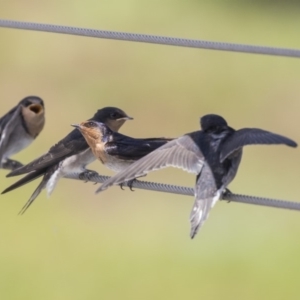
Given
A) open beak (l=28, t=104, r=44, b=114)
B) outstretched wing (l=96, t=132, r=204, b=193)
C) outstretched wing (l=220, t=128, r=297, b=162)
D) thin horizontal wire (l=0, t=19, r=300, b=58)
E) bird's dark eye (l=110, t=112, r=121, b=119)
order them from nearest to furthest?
thin horizontal wire (l=0, t=19, r=300, b=58) < outstretched wing (l=220, t=128, r=297, b=162) < outstretched wing (l=96, t=132, r=204, b=193) < bird's dark eye (l=110, t=112, r=121, b=119) < open beak (l=28, t=104, r=44, b=114)

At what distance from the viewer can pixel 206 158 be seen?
19.6 feet

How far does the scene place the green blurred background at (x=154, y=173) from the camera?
11414 mm

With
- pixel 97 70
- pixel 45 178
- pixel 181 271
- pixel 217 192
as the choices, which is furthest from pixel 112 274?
pixel 97 70

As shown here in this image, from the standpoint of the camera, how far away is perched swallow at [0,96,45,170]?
786 centimetres

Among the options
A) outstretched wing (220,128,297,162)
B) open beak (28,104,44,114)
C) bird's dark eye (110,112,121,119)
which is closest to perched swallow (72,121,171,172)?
bird's dark eye (110,112,121,119)

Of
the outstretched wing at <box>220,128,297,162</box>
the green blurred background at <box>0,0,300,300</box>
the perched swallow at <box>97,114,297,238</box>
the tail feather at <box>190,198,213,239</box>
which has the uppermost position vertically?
the outstretched wing at <box>220,128,297,162</box>

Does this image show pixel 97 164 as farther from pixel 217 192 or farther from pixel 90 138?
pixel 217 192

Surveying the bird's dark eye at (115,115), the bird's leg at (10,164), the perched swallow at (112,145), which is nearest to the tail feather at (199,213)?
the perched swallow at (112,145)

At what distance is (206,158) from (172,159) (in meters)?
0.23

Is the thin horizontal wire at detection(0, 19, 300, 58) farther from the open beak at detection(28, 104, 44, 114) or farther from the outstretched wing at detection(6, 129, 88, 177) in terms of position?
the open beak at detection(28, 104, 44, 114)

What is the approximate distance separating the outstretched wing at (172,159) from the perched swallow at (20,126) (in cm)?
199

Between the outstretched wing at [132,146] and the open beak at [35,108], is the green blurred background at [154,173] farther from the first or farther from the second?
the outstretched wing at [132,146]

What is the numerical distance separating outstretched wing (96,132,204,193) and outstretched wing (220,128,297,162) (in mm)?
170

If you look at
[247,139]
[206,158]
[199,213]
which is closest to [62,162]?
[206,158]
